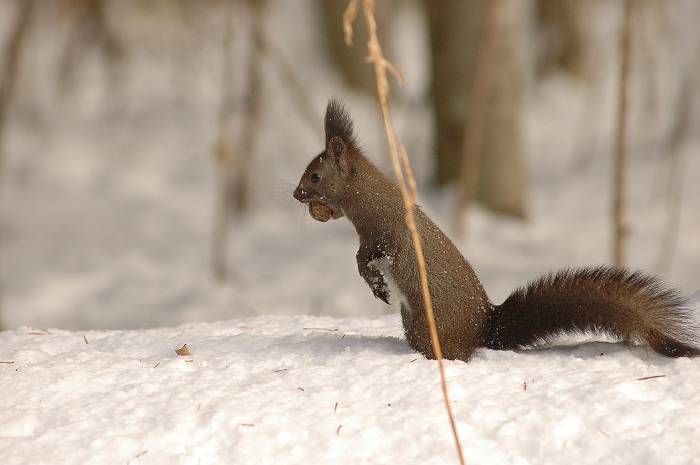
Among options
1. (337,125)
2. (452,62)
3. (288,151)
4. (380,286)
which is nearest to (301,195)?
(337,125)

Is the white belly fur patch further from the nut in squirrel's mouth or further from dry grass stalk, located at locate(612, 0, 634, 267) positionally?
dry grass stalk, located at locate(612, 0, 634, 267)

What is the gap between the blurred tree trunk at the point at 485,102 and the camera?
777 centimetres

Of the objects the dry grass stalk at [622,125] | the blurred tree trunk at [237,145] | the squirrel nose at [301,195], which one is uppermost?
the blurred tree trunk at [237,145]

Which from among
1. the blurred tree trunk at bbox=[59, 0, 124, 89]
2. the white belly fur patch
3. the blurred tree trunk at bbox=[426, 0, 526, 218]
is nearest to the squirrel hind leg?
the white belly fur patch

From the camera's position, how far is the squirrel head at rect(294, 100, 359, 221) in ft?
10.2

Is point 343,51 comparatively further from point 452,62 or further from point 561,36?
point 452,62

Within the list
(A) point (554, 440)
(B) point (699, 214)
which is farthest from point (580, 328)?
(B) point (699, 214)

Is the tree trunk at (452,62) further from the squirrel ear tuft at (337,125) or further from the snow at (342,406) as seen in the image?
the snow at (342,406)

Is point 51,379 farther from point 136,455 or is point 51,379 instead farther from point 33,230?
point 33,230

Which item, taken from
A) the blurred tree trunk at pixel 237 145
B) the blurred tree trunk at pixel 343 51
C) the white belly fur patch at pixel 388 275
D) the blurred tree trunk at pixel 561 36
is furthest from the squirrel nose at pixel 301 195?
the blurred tree trunk at pixel 561 36

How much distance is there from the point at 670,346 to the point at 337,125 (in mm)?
1186

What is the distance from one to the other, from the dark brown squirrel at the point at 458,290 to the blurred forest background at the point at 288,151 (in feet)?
7.26

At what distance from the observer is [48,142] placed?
11.3 metres

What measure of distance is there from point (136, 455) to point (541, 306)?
48.5 inches
